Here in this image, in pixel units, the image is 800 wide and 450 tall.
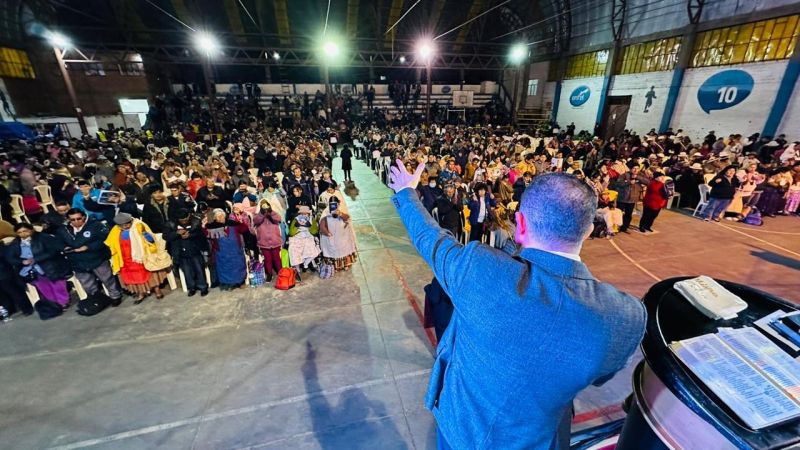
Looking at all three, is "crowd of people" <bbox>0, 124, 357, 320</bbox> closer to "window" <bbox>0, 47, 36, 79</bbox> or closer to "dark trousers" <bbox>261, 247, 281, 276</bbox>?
"dark trousers" <bbox>261, 247, 281, 276</bbox>

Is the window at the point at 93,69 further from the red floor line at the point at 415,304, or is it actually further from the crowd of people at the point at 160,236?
the red floor line at the point at 415,304

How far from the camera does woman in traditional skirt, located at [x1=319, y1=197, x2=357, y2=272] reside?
20.7 feet

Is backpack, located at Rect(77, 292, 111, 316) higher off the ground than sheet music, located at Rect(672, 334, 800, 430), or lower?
lower

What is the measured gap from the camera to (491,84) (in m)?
28.8

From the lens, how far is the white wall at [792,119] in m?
11.8

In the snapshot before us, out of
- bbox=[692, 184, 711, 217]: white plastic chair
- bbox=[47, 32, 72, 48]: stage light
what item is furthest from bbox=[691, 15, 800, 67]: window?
bbox=[47, 32, 72, 48]: stage light

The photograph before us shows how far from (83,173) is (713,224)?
17.8 meters

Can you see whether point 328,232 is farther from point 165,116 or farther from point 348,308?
point 165,116

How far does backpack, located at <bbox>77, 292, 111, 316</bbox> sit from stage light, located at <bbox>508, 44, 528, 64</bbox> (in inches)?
980

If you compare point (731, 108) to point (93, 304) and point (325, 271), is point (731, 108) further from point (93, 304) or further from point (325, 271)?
point (93, 304)

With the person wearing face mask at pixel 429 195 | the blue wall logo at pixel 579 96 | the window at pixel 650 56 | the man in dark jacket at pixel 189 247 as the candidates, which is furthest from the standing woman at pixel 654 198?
the blue wall logo at pixel 579 96

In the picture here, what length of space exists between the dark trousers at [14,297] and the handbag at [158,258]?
5.84 ft

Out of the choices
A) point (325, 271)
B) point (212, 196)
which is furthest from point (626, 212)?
point (212, 196)

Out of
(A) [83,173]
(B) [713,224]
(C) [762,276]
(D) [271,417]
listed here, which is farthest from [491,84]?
(D) [271,417]
